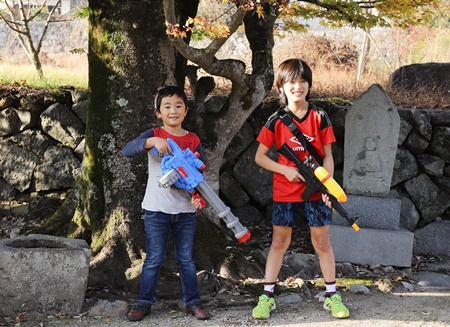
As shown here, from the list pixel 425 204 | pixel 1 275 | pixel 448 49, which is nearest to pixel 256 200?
pixel 425 204

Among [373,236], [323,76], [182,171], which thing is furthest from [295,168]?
[323,76]

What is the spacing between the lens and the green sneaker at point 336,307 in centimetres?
417

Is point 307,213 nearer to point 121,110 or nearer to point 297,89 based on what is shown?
point 297,89

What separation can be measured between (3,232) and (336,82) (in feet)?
16.8

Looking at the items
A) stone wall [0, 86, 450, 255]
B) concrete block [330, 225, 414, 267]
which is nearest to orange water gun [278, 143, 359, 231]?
concrete block [330, 225, 414, 267]

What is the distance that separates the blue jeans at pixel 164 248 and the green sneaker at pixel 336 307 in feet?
3.05

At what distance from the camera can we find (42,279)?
4.17 metres

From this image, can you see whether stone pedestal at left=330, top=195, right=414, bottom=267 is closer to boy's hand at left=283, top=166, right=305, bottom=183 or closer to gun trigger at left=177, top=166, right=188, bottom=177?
boy's hand at left=283, top=166, right=305, bottom=183

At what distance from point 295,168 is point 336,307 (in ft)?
3.23

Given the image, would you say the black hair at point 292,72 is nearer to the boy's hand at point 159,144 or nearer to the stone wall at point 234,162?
the boy's hand at point 159,144

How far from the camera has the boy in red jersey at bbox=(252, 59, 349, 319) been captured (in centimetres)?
417

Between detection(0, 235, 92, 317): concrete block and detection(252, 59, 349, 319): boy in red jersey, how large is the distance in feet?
4.03

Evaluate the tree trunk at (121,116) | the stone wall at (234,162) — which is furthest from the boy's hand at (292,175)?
the stone wall at (234,162)

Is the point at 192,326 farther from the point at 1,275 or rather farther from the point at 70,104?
the point at 70,104
